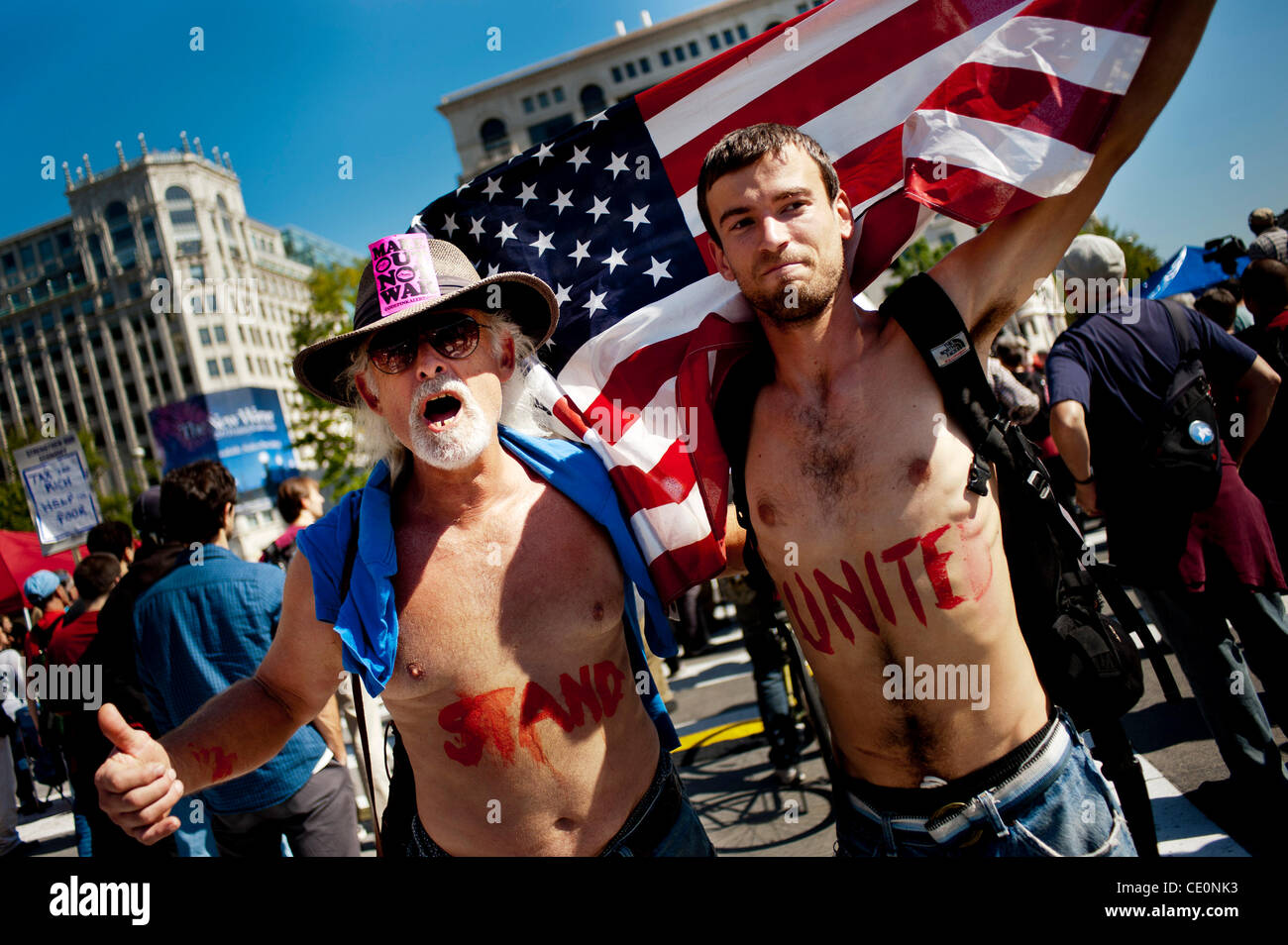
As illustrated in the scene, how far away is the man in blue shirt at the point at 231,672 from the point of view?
Result: 348 centimetres

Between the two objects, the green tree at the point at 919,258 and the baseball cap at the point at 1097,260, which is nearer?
the baseball cap at the point at 1097,260

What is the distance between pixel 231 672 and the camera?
351 cm

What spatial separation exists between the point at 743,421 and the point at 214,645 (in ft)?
8.99

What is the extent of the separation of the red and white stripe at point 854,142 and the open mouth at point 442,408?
1.48ft

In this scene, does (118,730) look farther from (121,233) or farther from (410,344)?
(121,233)

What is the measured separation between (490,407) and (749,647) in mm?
3385

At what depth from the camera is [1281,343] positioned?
159 inches

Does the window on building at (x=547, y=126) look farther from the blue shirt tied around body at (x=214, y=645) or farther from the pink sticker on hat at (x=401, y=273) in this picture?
the pink sticker on hat at (x=401, y=273)

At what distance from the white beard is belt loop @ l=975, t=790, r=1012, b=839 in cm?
148

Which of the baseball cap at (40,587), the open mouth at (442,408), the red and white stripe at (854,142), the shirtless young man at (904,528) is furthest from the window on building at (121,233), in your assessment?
the shirtless young man at (904,528)

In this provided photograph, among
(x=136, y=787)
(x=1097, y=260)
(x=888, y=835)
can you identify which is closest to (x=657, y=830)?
(x=888, y=835)
